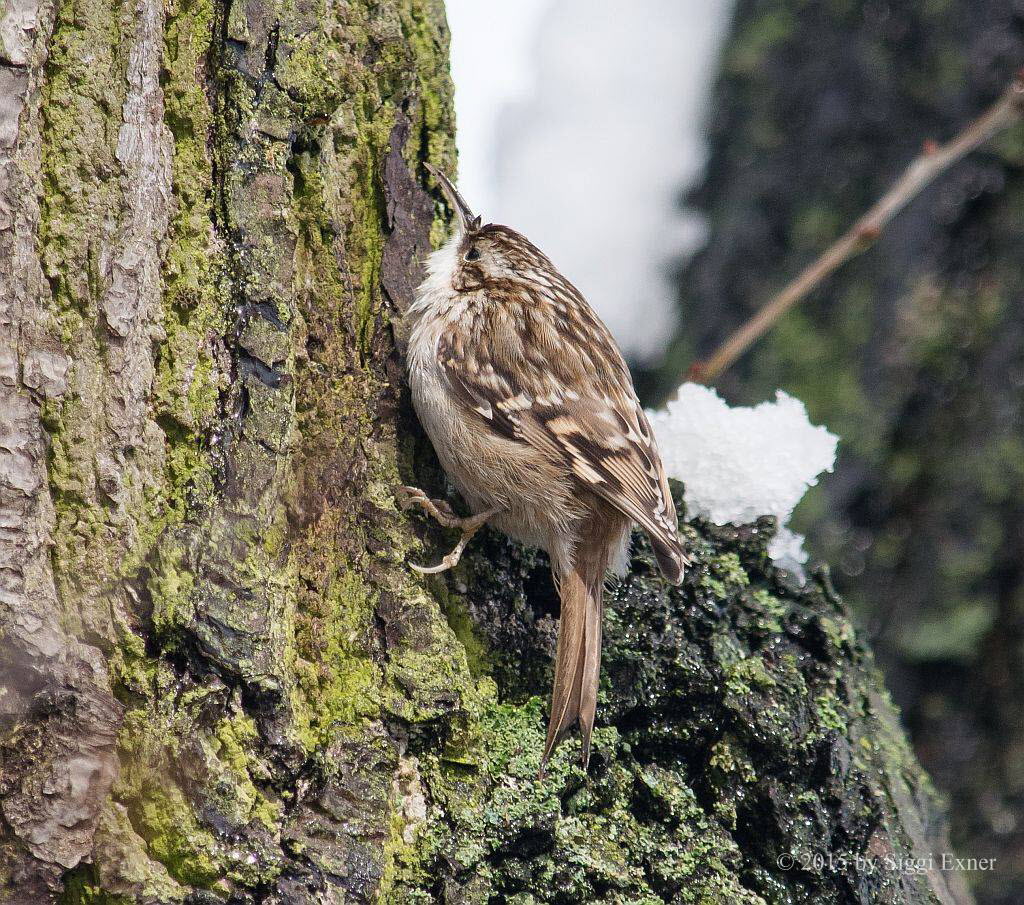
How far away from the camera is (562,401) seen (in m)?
2.17

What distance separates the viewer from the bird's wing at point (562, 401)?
6.70 ft

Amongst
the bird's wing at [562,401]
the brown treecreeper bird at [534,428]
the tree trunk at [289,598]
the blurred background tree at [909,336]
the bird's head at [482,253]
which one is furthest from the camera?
the blurred background tree at [909,336]

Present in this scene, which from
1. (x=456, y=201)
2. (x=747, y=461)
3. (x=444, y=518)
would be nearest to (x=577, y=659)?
(x=444, y=518)

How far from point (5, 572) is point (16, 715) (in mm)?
182

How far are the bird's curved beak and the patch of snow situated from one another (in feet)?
2.00

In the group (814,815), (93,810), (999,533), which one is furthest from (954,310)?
(93,810)

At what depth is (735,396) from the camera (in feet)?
10.5

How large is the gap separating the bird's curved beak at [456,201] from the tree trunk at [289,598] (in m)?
A: 0.04

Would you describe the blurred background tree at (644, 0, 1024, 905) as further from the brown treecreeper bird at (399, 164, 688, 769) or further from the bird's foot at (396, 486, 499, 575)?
the bird's foot at (396, 486, 499, 575)

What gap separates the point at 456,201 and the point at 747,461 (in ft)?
2.64

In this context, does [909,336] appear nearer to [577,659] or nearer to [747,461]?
[747,461]

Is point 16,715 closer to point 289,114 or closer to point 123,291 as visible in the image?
point 123,291

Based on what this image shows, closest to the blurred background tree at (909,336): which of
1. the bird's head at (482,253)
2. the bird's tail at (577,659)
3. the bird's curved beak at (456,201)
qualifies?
the bird's head at (482,253)

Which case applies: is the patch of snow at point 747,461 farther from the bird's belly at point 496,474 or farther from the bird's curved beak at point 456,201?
the bird's curved beak at point 456,201
